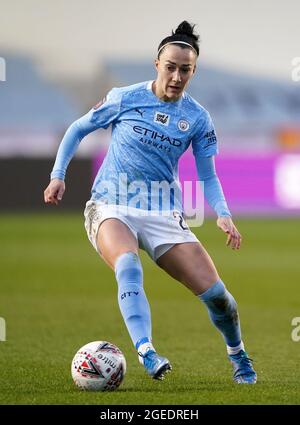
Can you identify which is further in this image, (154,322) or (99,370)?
(154,322)

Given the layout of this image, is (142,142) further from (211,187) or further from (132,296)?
(132,296)

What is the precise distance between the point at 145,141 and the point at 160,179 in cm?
26

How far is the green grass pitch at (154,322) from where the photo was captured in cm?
619

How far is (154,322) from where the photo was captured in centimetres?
1092

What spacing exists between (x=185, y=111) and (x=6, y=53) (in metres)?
Answer: 32.9

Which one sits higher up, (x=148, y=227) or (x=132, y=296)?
(x=148, y=227)

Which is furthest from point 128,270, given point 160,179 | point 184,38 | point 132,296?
point 184,38

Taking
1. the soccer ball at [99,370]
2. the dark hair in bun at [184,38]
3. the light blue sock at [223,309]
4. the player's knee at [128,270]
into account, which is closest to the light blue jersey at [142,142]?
the dark hair in bun at [184,38]

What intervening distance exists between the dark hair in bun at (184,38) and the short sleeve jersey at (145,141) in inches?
13.1

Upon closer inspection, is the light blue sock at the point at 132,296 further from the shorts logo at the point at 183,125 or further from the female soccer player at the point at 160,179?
the shorts logo at the point at 183,125

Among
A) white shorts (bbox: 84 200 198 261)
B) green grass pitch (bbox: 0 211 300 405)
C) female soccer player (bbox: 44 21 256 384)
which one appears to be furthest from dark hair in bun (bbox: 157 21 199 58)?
green grass pitch (bbox: 0 211 300 405)

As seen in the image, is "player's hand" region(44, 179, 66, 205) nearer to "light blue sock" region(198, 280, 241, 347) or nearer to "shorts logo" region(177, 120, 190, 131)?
"shorts logo" region(177, 120, 190, 131)

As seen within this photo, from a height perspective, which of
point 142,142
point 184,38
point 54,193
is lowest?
point 54,193
